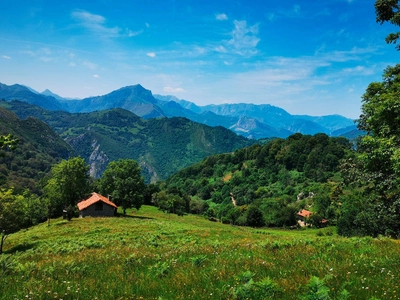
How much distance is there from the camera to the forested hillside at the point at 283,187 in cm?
12219

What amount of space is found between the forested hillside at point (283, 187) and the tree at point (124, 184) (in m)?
60.4

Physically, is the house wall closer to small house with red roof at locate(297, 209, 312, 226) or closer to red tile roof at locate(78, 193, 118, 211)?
red tile roof at locate(78, 193, 118, 211)

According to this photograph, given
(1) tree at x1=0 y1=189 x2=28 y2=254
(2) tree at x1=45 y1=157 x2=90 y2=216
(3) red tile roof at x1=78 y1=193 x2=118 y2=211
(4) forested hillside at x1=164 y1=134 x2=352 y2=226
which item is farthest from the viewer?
(4) forested hillside at x1=164 y1=134 x2=352 y2=226

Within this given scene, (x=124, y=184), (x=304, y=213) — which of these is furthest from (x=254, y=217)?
(x=124, y=184)

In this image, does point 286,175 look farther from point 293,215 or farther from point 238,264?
point 238,264

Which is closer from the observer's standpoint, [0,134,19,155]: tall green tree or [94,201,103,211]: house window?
[0,134,19,155]: tall green tree

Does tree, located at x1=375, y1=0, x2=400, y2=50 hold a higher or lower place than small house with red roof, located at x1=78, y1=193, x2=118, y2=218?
higher

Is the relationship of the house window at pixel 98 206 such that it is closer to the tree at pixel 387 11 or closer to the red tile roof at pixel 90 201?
the red tile roof at pixel 90 201

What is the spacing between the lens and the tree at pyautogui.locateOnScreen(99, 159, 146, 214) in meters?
71.7

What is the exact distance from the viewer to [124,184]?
2847 inches

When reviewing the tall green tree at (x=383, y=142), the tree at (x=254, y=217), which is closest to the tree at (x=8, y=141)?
the tall green tree at (x=383, y=142)

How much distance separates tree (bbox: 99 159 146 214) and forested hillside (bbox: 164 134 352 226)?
2379 inches

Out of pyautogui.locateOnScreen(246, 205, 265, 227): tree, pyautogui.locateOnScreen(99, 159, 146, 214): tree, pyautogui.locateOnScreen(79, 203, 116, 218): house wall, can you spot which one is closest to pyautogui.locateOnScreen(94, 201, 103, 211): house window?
pyautogui.locateOnScreen(79, 203, 116, 218): house wall

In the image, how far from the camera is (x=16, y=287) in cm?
703
